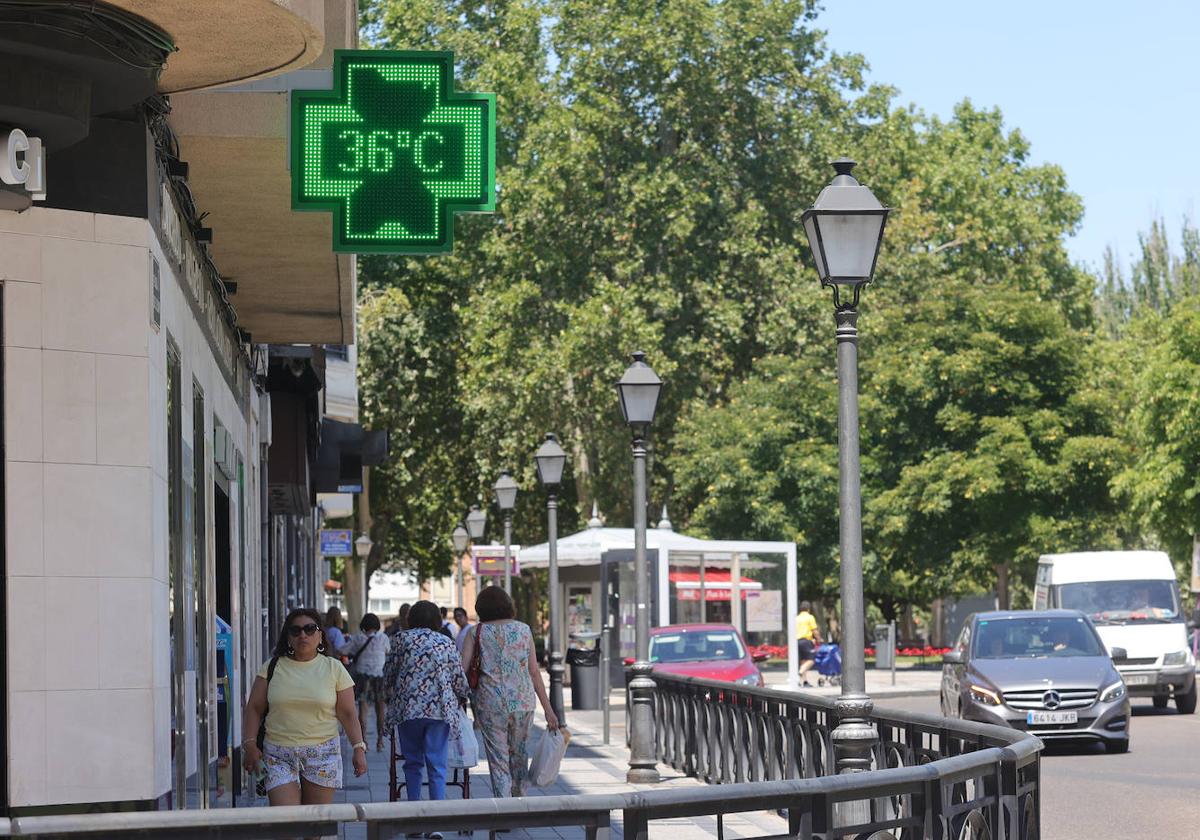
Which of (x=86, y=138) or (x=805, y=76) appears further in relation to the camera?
(x=805, y=76)

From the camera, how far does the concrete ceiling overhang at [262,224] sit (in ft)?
33.1

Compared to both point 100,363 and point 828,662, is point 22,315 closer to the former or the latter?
point 100,363

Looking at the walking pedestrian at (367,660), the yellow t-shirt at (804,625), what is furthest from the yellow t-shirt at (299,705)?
the yellow t-shirt at (804,625)

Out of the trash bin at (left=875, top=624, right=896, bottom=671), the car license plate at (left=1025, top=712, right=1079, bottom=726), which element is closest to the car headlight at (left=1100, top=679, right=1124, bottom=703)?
the car license plate at (left=1025, top=712, right=1079, bottom=726)

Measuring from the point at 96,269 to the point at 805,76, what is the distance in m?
43.5

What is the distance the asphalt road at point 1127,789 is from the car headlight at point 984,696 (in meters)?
0.79

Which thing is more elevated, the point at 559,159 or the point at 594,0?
the point at 594,0

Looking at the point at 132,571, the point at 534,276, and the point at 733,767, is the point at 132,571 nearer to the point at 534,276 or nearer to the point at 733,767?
the point at 733,767

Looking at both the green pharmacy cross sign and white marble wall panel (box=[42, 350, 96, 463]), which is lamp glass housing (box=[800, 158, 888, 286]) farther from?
white marble wall panel (box=[42, 350, 96, 463])

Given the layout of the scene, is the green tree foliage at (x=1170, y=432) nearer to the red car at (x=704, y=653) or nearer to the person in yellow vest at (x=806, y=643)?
the person in yellow vest at (x=806, y=643)

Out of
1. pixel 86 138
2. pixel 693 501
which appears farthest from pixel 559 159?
pixel 86 138

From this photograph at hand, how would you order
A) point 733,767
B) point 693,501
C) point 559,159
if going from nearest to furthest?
point 733,767 → point 559,159 → point 693,501

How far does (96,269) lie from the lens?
8.53 metres

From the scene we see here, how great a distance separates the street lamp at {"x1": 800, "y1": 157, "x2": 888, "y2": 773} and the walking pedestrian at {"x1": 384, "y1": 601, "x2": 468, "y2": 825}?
3328mm
